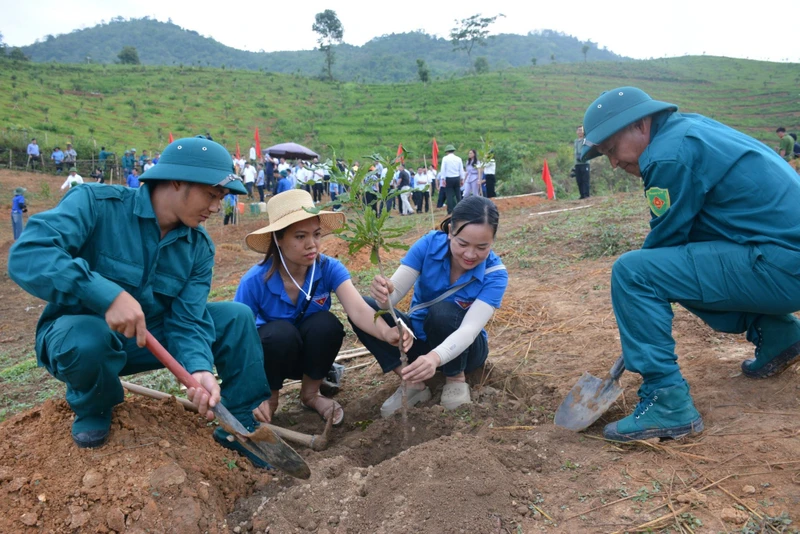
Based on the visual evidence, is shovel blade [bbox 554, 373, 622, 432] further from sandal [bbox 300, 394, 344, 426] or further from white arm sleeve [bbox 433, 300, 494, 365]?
sandal [bbox 300, 394, 344, 426]

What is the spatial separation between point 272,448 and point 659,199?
1840 mm

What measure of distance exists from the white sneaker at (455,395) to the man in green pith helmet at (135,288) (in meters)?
0.93

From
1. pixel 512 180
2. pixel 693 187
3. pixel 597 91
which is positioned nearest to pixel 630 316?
pixel 693 187

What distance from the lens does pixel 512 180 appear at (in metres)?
18.2

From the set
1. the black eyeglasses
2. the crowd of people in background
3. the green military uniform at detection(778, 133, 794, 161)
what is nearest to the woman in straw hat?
the black eyeglasses

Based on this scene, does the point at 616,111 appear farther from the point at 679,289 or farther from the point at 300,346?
the point at 300,346

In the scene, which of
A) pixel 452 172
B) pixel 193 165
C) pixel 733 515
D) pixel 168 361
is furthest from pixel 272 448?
pixel 452 172

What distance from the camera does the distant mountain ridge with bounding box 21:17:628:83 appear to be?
11988cm

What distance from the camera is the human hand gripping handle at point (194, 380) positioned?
2109 millimetres

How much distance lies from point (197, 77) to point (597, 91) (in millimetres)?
29166

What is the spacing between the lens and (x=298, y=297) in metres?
3.08

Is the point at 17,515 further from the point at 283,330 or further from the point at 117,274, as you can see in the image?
the point at 283,330

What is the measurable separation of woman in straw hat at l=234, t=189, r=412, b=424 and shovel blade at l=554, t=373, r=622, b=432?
0.86 metres

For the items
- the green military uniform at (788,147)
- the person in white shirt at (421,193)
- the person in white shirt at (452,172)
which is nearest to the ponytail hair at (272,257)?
the person in white shirt at (452,172)
